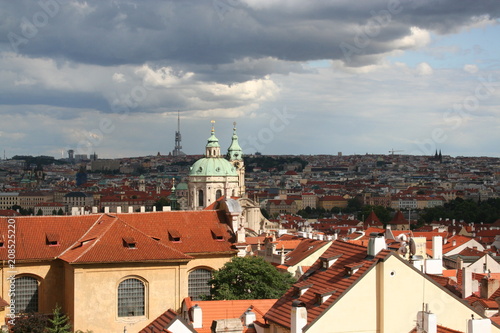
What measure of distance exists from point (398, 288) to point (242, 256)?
1912 centimetres

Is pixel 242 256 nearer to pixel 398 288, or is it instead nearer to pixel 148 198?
pixel 398 288

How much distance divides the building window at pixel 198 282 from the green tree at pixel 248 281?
2129 mm

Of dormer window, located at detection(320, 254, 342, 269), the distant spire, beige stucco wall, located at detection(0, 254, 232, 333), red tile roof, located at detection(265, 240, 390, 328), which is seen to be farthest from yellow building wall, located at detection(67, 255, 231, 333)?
the distant spire

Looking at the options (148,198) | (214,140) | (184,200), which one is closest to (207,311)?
(214,140)

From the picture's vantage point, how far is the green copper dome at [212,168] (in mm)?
101312

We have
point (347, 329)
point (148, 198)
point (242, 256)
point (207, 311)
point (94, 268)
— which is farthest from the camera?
point (148, 198)

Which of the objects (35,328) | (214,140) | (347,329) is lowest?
(35,328)

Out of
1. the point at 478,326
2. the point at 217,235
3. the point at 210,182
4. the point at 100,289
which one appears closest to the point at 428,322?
the point at 478,326

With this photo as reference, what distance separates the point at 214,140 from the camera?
109188 mm

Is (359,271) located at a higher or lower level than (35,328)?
higher

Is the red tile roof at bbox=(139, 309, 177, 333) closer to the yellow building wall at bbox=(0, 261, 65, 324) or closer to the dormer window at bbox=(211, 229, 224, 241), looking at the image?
the yellow building wall at bbox=(0, 261, 65, 324)

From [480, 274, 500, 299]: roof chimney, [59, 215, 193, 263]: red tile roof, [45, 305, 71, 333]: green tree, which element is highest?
[59, 215, 193, 263]: red tile roof

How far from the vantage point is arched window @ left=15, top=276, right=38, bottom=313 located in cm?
3281

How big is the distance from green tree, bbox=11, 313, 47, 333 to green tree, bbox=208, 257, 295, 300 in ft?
20.8
